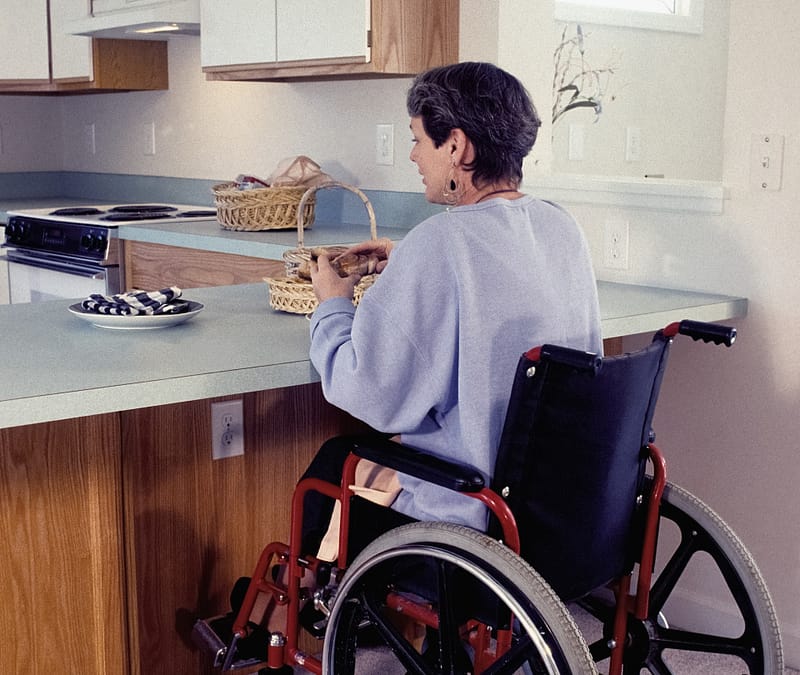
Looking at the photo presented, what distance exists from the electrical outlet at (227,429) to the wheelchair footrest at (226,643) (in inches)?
12.0

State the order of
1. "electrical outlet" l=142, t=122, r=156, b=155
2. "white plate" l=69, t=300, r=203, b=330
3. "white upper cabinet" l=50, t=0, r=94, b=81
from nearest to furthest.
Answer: "white plate" l=69, t=300, r=203, b=330 < "white upper cabinet" l=50, t=0, r=94, b=81 < "electrical outlet" l=142, t=122, r=156, b=155

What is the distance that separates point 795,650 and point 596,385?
4.11 ft

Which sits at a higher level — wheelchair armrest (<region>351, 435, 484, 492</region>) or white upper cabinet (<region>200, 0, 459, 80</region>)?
white upper cabinet (<region>200, 0, 459, 80</region>)

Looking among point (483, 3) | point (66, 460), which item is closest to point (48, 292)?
point (483, 3)

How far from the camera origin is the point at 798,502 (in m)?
2.28

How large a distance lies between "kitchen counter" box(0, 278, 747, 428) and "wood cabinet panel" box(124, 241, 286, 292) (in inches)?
33.8

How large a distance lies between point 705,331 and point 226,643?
3.23ft

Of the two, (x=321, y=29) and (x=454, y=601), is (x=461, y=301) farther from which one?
(x=321, y=29)

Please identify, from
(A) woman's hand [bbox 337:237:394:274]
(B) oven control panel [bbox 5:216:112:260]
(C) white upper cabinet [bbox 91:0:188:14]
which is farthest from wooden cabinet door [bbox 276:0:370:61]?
(A) woman's hand [bbox 337:237:394:274]

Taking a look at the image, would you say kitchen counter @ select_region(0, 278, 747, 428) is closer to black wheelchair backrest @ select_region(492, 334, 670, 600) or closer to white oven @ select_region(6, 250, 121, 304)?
black wheelchair backrest @ select_region(492, 334, 670, 600)

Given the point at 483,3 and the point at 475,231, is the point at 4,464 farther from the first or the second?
the point at 483,3

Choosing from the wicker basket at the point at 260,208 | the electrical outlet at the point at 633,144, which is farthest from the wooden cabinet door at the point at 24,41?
the electrical outlet at the point at 633,144

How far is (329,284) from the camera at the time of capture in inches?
64.9

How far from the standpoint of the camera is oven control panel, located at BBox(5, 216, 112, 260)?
351 cm
